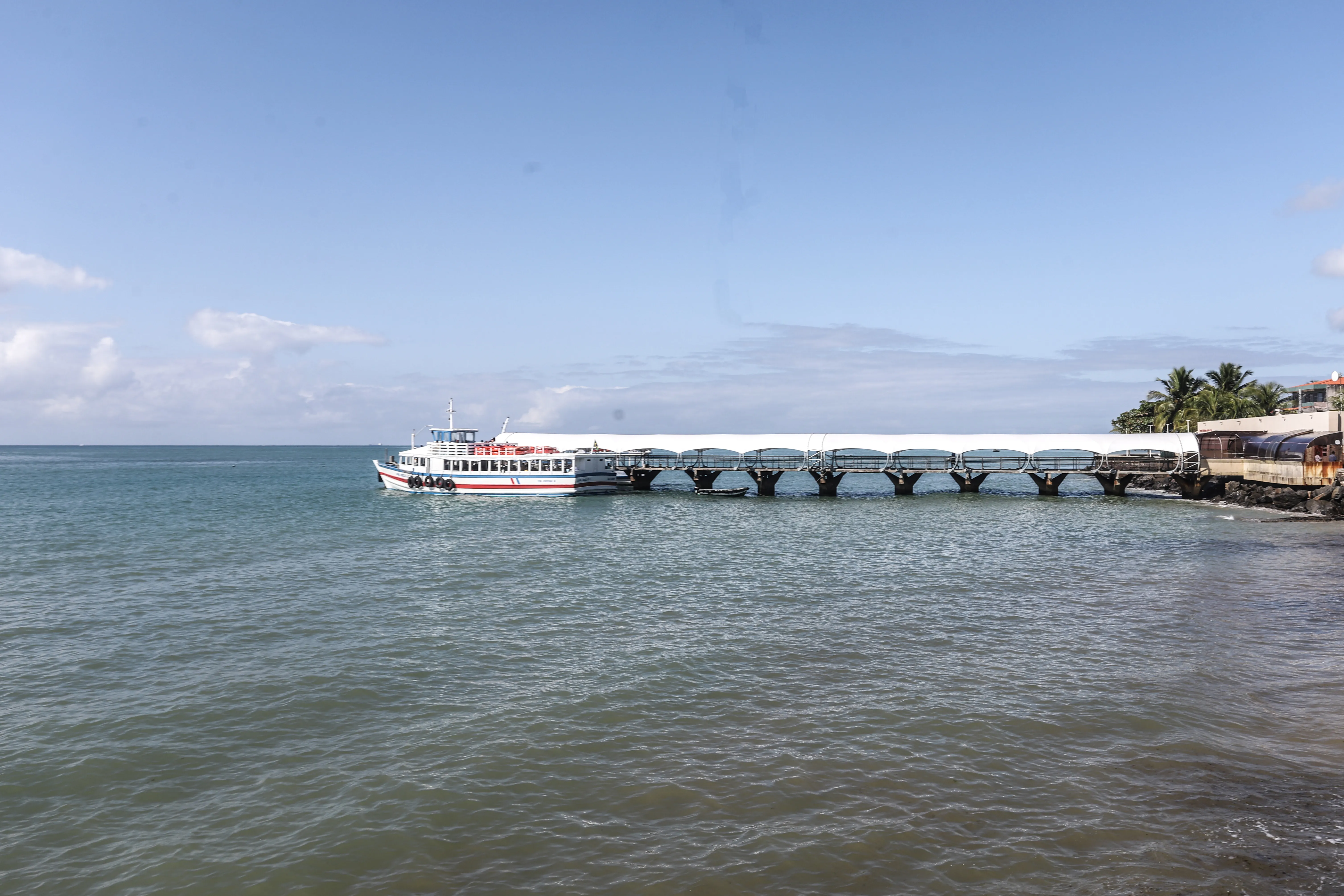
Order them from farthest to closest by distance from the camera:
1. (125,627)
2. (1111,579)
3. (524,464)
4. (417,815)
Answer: (524,464)
(1111,579)
(125,627)
(417,815)

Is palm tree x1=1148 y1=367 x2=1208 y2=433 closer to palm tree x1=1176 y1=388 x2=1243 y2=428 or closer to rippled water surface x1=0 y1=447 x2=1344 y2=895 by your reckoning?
palm tree x1=1176 y1=388 x2=1243 y2=428

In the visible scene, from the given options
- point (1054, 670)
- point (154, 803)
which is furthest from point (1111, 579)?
point (154, 803)

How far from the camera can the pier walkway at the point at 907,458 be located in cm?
6812

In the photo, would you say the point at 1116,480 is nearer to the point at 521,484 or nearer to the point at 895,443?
the point at 895,443

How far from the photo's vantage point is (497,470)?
73.5 meters

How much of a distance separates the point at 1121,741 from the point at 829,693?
5.69 metres

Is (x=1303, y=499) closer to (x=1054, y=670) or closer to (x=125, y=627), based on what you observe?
(x=1054, y=670)

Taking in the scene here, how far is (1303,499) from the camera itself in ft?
178

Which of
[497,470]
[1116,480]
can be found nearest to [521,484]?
[497,470]

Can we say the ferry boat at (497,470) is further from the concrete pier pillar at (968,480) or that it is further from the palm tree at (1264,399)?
the palm tree at (1264,399)

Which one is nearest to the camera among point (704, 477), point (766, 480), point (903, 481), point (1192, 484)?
point (1192, 484)

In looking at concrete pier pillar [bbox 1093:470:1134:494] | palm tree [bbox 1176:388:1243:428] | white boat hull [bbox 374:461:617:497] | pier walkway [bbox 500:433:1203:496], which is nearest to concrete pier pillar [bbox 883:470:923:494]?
pier walkway [bbox 500:433:1203:496]

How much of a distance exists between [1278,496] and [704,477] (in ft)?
160

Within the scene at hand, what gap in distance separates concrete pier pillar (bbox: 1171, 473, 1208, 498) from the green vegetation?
17136 millimetres
